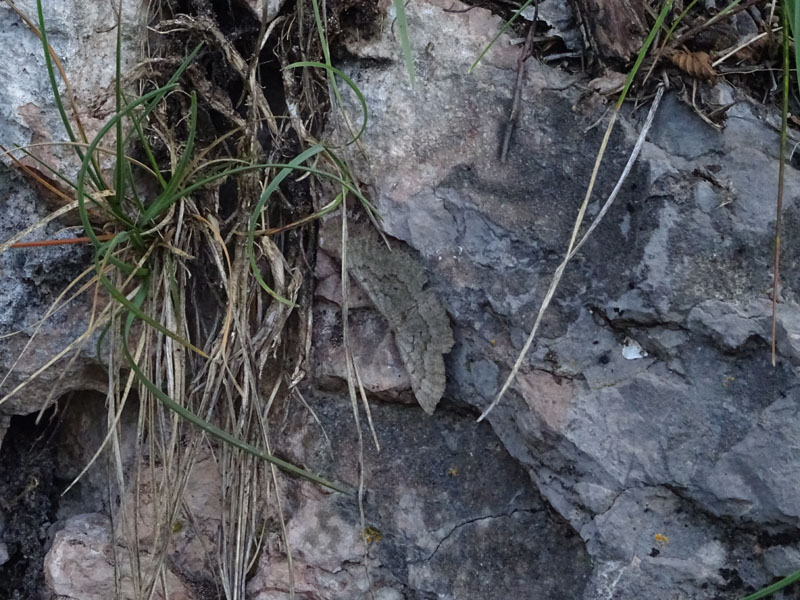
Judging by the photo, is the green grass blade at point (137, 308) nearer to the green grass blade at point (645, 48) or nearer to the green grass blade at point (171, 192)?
the green grass blade at point (171, 192)

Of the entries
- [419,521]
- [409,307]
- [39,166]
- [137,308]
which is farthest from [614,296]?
[39,166]

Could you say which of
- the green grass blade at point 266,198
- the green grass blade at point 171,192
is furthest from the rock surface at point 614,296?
the green grass blade at point 171,192

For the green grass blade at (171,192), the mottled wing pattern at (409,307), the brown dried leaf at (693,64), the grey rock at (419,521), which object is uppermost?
the brown dried leaf at (693,64)

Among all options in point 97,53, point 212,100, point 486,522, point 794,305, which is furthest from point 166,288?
point 794,305

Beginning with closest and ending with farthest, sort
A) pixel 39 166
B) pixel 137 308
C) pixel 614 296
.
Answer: pixel 137 308, pixel 614 296, pixel 39 166

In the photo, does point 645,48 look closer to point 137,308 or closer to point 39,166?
point 137,308

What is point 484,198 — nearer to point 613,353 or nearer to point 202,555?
point 613,353

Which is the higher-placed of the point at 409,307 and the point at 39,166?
the point at 39,166

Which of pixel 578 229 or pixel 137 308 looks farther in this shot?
pixel 578 229

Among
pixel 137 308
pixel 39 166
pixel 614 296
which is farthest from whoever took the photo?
pixel 39 166
